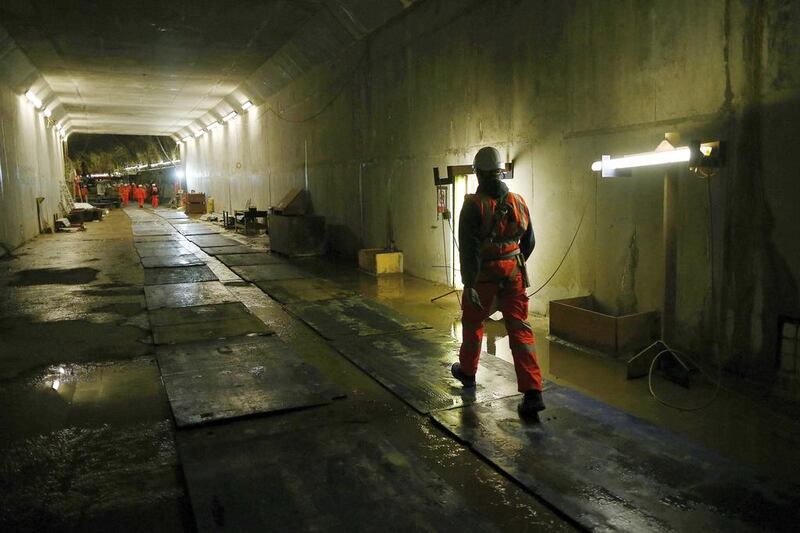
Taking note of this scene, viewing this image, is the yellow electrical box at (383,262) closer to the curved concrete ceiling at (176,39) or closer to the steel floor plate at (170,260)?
the steel floor plate at (170,260)

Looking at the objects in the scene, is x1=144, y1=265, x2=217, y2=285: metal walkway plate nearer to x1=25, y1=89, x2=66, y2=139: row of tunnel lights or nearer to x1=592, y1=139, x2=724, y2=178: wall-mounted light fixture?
x1=592, y1=139, x2=724, y2=178: wall-mounted light fixture

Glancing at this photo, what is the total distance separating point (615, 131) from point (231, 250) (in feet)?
32.4

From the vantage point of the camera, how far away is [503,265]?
12.9ft

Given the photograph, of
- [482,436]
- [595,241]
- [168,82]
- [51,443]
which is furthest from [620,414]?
[168,82]

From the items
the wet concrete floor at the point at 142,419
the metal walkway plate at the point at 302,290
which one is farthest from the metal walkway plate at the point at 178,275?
the wet concrete floor at the point at 142,419

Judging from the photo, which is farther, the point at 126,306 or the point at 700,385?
the point at 126,306

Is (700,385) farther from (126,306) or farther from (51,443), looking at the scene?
(126,306)

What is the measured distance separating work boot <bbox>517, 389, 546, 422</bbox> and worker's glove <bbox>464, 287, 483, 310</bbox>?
673mm

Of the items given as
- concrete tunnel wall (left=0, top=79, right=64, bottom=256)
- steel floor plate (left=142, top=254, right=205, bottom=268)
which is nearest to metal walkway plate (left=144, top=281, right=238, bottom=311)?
steel floor plate (left=142, top=254, right=205, bottom=268)

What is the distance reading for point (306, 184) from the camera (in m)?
14.6

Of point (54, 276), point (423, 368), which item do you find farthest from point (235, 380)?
point (54, 276)

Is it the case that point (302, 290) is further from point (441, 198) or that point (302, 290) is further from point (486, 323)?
point (486, 323)

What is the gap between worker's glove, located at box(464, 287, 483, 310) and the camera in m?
3.95

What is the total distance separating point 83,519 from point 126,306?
516cm
